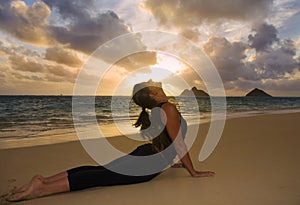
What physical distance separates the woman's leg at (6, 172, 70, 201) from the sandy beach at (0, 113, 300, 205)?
0.23 feet

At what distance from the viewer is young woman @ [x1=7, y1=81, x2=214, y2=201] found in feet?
10.8

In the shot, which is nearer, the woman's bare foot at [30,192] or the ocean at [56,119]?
the woman's bare foot at [30,192]

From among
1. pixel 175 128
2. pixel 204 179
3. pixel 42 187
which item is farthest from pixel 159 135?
pixel 42 187

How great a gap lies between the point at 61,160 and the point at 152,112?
2.72m

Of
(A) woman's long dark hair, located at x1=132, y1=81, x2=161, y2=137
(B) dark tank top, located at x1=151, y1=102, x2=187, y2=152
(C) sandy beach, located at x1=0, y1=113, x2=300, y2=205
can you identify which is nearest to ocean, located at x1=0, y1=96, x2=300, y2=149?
(A) woman's long dark hair, located at x1=132, y1=81, x2=161, y2=137

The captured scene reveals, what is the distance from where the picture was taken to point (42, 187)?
3.27m

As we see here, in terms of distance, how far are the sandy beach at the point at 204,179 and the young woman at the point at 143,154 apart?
0.33 feet

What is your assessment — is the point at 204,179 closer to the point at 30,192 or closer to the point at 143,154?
the point at 143,154

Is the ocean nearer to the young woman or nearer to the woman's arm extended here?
the young woman

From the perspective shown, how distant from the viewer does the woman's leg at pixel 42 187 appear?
3201 mm

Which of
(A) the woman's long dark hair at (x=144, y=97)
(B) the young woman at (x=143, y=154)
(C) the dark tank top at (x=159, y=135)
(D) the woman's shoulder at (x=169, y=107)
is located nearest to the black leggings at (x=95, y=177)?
(B) the young woman at (x=143, y=154)

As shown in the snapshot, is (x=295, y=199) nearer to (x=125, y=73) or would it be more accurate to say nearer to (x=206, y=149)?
(x=206, y=149)

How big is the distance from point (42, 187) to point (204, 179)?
2.01m

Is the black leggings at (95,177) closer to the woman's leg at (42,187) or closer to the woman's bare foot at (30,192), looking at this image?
the woman's leg at (42,187)
